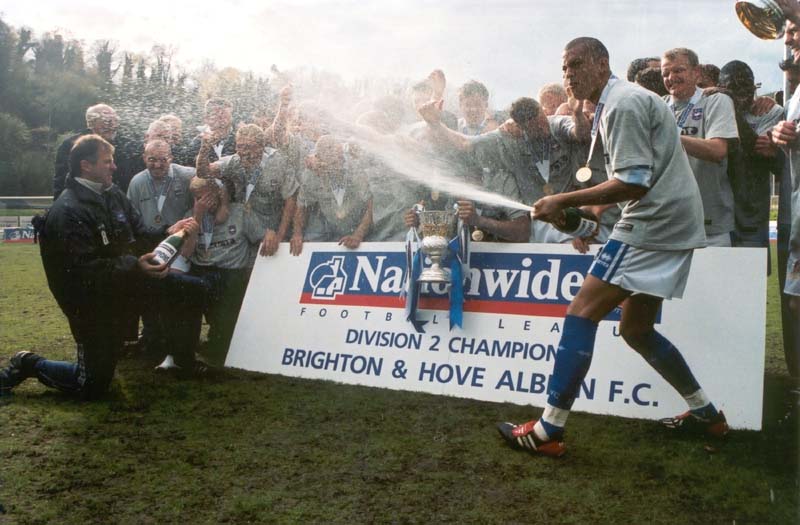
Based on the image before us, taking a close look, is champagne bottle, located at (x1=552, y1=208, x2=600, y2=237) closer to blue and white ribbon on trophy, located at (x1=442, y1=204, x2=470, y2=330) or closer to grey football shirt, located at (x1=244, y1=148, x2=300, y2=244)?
blue and white ribbon on trophy, located at (x1=442, y1=204, x2=470, y2=330)

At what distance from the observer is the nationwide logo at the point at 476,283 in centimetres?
355

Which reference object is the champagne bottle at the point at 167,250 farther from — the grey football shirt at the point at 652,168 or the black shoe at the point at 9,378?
the grey football shirt at the point at 652,168

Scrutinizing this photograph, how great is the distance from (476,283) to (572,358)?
1.15 meters

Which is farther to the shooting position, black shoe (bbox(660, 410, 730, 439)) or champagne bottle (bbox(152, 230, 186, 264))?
champagne bottle (bbox(152, 230, 186, 264))

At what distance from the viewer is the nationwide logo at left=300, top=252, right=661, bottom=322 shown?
3.55 metres

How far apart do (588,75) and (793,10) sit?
3.94 feet

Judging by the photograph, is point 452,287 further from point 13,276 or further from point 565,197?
point 13,276

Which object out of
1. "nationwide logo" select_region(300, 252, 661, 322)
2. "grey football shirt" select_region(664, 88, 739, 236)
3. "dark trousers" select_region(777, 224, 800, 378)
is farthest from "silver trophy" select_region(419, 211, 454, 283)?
"dark trousers" select_region(777, 224, 800, 378)

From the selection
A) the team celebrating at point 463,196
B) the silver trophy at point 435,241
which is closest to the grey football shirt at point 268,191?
the team celebrating at point 463,196

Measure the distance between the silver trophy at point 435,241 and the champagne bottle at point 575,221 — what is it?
94 centimetres

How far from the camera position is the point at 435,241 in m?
3.72

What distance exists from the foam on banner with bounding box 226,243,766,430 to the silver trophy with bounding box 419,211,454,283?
0.16 metres

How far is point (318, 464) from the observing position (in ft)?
8.88

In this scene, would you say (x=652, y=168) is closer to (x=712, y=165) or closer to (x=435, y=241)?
(x=712, y=165)
